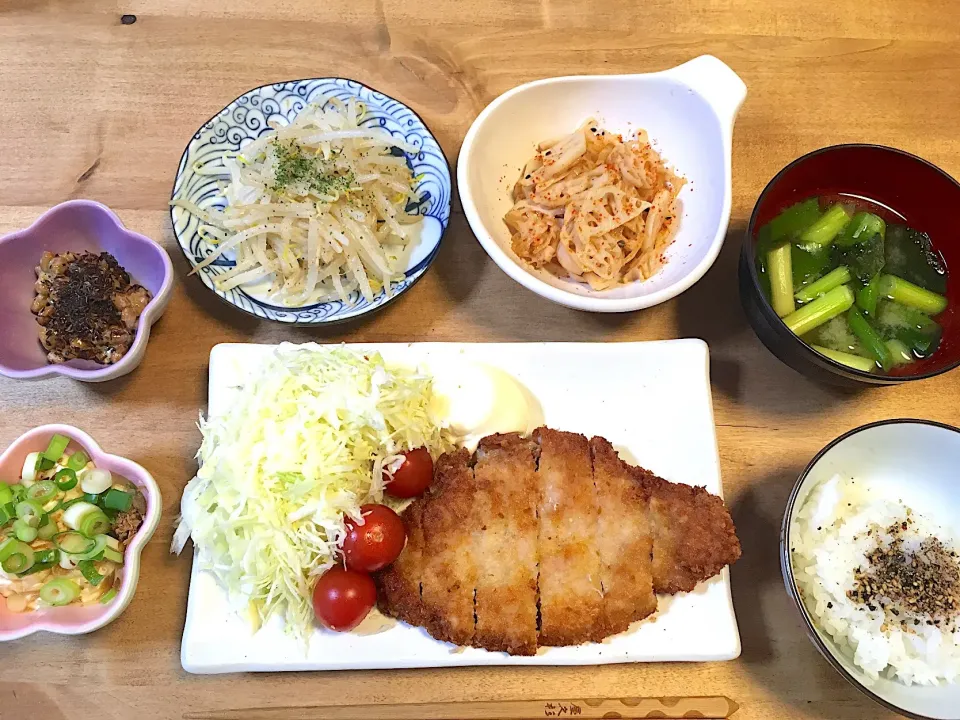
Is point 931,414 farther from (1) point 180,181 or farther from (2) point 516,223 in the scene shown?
(1) point 180,181

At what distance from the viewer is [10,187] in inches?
99.8

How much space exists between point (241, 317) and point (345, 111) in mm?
755

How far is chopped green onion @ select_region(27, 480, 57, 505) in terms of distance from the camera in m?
1.99

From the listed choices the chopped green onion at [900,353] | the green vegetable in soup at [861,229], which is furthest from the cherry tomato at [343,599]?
the green vegetable in soup at [861,229]

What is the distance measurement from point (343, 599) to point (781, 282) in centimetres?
156

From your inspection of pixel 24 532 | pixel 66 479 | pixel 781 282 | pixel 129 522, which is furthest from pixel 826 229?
pixel 24 532

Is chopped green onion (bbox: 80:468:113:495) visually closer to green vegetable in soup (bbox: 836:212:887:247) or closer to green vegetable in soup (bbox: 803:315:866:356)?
green vegetable in soup (bbox: 803:315:866:356)

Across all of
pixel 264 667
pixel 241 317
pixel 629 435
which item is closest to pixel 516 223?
pixel 629 435

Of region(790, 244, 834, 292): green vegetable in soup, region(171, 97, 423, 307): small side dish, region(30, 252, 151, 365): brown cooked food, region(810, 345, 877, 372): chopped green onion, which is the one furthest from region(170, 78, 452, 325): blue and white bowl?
region(810, 345, 877, 372): chopped green onion

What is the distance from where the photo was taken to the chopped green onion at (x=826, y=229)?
230 cm

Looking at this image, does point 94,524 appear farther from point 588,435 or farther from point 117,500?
point 588,435

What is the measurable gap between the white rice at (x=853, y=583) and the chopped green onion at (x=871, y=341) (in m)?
0.37

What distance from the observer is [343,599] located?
1.89 m

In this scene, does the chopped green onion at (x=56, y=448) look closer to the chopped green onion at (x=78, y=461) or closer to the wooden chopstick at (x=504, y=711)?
the chopped green onion at (x=78, y=461)
